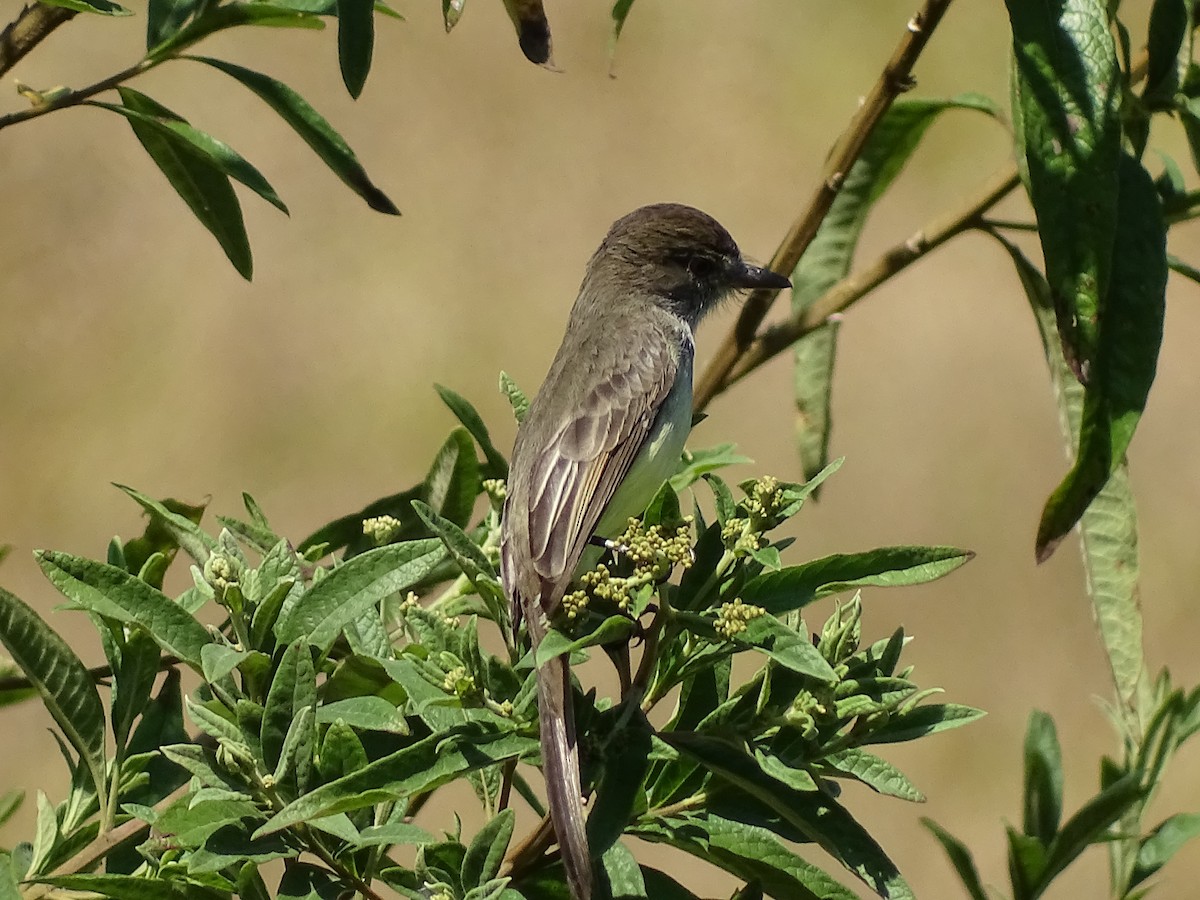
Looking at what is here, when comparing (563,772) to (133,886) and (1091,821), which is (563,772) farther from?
(1091,821)

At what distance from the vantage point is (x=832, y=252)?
3.24 metres

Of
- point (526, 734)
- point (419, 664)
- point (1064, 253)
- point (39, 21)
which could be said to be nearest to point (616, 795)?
point (526, 734)

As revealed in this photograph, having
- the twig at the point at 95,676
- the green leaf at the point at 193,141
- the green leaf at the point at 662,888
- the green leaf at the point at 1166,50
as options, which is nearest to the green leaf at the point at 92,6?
the green leaf at the point at 193,141

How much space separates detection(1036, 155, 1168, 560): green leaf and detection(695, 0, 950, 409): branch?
0.49 meters

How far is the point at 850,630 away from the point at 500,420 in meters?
7.38

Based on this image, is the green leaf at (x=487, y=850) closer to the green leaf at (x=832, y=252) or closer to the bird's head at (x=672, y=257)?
the green leaf at (x=832, y=252)

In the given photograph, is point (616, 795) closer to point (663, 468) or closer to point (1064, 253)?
point (1064, 253)

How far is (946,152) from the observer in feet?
34.1

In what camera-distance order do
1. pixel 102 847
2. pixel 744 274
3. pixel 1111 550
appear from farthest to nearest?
pixel 744 274 < pixel 1111 550 < pixel 102 847

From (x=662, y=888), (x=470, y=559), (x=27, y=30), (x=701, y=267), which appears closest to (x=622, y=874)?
(x=662, y=888)

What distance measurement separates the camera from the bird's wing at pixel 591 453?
2.90 m

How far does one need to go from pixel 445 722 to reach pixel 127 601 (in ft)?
1.63

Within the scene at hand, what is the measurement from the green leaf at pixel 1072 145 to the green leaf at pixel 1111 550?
538 millimetres

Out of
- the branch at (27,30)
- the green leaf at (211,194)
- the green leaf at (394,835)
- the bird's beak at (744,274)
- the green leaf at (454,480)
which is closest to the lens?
the green leaf at (394,835)
